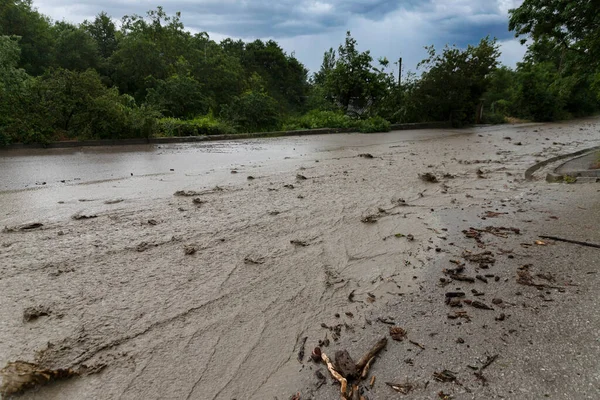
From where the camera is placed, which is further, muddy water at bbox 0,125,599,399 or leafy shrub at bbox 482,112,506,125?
leafy shrub at bbox 482,112,506,125

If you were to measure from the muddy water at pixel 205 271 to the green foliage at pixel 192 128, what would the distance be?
27.0ft

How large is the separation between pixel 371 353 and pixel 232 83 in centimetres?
2801

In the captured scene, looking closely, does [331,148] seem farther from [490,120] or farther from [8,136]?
[490,120]

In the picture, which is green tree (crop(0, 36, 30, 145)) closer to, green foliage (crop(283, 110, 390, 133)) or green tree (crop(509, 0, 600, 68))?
green foliage (crop(283, 110, 390, 133))

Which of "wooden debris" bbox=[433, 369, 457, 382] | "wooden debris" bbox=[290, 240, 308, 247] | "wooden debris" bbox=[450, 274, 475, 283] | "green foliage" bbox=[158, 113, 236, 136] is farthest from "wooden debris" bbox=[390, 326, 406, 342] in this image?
"green foliage" bbox=[158, 113, 236, 136]

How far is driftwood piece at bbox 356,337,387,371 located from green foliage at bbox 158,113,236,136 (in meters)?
14.3

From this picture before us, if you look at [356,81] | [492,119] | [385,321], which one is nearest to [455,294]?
[385,321]

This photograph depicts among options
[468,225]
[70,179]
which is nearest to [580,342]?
[468,225]

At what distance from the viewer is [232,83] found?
28.2m

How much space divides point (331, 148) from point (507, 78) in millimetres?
32866

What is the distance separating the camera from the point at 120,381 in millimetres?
2182

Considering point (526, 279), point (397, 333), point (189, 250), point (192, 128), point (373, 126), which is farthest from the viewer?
point (373, 126)

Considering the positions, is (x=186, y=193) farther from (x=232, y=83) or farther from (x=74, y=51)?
(x=74, y=51)

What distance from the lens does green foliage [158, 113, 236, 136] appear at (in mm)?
15320
